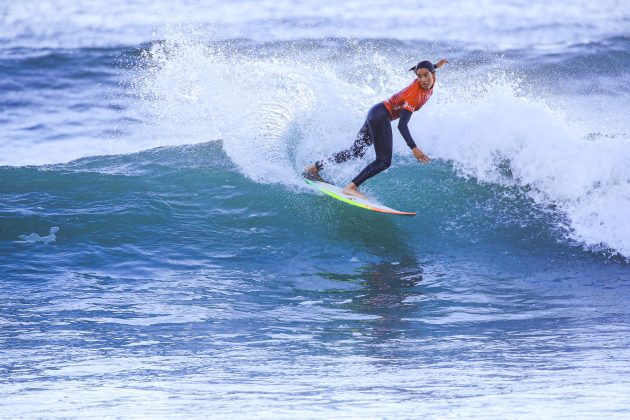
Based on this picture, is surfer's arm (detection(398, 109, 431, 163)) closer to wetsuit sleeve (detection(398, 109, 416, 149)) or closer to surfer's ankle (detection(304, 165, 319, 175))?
wetsuit sleeve (detection(398, 109, 416, 149))

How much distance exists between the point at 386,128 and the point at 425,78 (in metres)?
0.78

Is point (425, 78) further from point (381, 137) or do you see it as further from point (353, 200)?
point (353, 200)

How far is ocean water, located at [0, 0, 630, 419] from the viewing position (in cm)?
504

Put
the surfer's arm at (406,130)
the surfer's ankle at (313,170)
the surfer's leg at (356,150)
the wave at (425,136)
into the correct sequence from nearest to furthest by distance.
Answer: the surfer's arm at (406,130)
the surfer's leg at (356,150)
the wave at (425,136)
the surfer's ankle at (313,170)

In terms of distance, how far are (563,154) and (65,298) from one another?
19.7 feet

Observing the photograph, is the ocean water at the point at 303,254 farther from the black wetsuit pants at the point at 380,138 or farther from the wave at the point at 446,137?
the black wetsuit pants at the point at 380,138

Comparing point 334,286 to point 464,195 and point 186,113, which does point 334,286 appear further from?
point 186,113

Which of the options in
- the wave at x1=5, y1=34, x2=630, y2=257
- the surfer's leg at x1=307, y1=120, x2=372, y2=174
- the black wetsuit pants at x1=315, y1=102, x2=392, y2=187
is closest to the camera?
the black wetsuit pants at x1=315, y1=102, x2=392, y2=187

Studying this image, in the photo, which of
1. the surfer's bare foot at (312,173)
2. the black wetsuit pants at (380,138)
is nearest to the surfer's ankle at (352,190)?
the black wetsuit pants at (380,138)

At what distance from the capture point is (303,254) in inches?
352

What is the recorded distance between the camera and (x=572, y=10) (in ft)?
85.5

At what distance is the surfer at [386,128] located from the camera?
882 cm

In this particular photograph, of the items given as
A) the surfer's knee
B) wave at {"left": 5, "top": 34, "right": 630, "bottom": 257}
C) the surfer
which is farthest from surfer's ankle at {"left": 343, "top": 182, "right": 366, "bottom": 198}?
wave at {"left": 5, "top": 34, "right": 630, "bottom": 257}

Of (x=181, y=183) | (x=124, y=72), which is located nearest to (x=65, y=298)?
(x=181, y=183)
